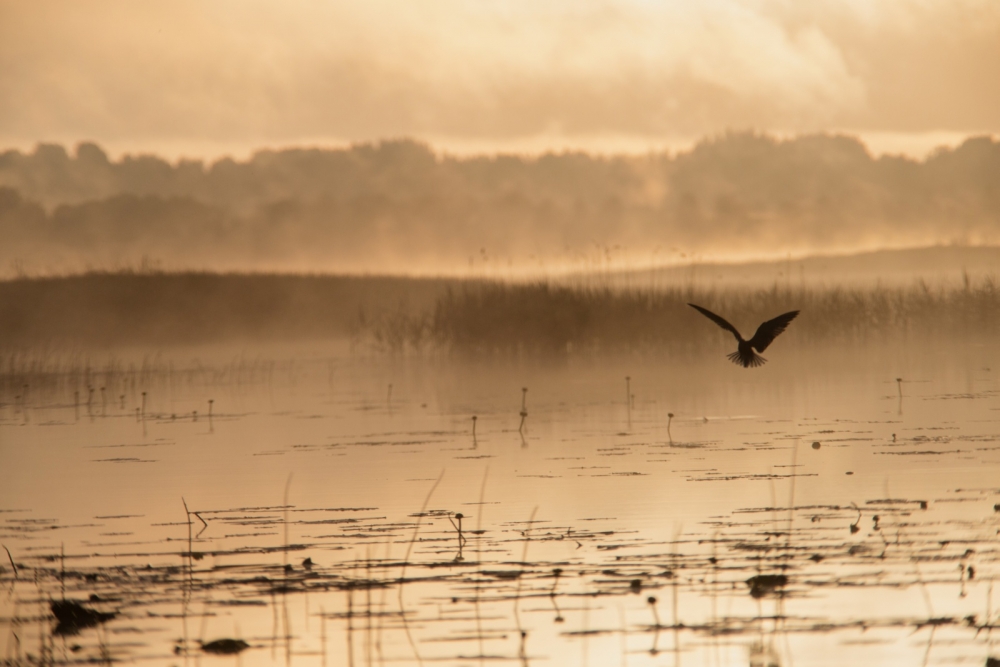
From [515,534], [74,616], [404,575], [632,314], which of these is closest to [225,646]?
[74,616]

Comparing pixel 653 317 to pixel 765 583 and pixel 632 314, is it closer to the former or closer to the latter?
pixel 632 314

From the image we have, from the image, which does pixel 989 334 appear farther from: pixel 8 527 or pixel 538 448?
pixel 8 527

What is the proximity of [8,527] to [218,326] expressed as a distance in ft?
102

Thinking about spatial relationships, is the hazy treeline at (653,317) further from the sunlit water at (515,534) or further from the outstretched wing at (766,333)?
the outstretched wing at (766,333)

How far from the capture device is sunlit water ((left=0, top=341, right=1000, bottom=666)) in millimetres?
4945

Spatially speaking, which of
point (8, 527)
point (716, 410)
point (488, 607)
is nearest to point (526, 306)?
point (716, 410)

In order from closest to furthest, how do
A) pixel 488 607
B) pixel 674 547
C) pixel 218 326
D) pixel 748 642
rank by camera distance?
pixel 748 642, pixel 488 607, pixel 674 547, pixel 218 326

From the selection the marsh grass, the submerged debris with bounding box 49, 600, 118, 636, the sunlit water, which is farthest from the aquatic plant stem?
the marsh grass

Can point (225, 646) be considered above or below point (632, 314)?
below

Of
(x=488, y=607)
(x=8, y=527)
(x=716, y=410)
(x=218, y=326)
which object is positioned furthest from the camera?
(x=218, y=326)

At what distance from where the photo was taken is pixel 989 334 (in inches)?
1048

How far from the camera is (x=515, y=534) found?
22.2ft

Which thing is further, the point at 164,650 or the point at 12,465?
the point at 12,465

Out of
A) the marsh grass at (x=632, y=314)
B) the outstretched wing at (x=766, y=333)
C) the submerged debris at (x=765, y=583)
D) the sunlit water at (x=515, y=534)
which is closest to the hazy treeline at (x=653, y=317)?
the marsh grass at (x=632, y=314)
